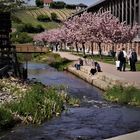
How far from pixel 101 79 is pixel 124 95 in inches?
400

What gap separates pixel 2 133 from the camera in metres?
19.5

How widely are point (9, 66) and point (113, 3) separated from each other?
6520 cm

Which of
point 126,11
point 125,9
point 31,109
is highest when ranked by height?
point 125,9

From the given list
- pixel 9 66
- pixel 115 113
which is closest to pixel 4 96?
pixel 115 113

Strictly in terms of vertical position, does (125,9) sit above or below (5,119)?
above

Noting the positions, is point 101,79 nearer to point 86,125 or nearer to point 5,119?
point 86,125

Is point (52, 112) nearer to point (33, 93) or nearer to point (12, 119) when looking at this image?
point (33, 93)

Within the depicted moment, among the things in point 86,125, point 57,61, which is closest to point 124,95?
point 86,125

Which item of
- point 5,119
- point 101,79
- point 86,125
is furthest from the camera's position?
point 101,79

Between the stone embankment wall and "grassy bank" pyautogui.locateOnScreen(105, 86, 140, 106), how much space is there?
1380mm

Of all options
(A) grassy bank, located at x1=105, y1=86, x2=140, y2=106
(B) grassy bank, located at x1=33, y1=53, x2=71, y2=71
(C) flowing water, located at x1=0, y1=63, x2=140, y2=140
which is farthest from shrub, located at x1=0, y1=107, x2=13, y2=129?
(B) grassy bank, located at x1=33, y1=53, x2=71, y2=71

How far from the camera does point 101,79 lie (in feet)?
124

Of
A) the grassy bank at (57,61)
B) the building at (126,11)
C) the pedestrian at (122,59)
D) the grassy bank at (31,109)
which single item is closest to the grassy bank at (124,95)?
the grassy bank at (31,109)

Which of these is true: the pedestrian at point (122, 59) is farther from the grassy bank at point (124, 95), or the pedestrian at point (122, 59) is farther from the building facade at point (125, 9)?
the building facade at point (125, 9)
